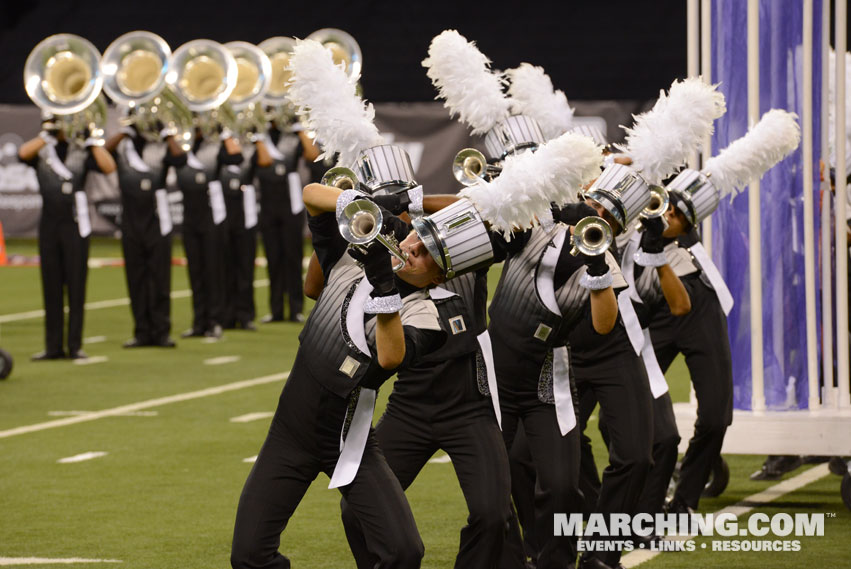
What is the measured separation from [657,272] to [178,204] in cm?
1517

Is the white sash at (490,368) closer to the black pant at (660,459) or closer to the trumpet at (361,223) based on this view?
the trumpet at (361,223)

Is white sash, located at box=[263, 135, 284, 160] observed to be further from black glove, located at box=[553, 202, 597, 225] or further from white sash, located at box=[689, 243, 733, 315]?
black glove, located at box=[553, 202, 597, 225]

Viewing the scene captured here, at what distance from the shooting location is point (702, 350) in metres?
6.56

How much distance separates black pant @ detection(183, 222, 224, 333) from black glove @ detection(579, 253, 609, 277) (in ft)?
30.1

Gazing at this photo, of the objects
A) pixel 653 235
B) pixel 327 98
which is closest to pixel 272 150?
pixel 653 235

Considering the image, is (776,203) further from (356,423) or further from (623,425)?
(356,423)

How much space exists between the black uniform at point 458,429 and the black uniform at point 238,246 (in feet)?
31.4

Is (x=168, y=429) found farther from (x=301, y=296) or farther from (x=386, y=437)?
(x=301, y=296)

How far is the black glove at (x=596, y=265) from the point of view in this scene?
195 inches

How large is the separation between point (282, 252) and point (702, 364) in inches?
346

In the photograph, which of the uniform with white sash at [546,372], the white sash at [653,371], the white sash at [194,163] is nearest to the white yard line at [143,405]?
the white sash at [194,163]

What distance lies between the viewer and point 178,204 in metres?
20.8

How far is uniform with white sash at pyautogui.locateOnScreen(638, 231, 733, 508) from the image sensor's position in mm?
6539

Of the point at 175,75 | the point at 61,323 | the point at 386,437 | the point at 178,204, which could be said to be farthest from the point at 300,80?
the point at 178,204
